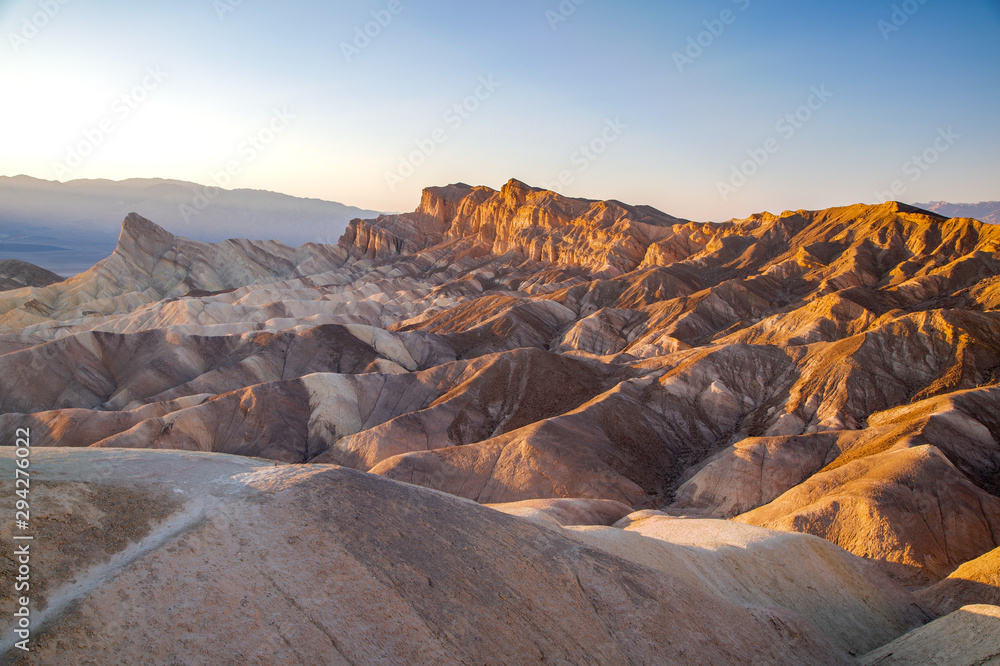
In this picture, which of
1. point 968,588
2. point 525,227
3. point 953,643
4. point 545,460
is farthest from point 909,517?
point 525,227

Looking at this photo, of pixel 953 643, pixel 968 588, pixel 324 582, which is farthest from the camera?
→ pixel 968 588

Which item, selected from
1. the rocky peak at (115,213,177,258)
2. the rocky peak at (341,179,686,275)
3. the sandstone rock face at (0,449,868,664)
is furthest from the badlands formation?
the rocky peak at (115,213,177,258)

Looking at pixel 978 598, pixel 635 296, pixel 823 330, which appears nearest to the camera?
pixel 978 598

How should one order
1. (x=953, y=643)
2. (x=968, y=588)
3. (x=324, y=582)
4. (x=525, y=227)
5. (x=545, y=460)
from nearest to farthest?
(x=324, y=582)
(x=953, y=643)
(x=968, y=588)
(x=545, y=460)
(x=525, y=227)

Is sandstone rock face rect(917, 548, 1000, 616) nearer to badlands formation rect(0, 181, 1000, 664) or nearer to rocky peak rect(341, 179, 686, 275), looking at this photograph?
badlands formation rect(0, 181, 1000, 664)

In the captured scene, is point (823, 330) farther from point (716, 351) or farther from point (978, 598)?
point (978, 598)

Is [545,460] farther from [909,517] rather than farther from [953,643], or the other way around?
[953,643]

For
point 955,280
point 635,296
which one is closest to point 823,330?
point 955,280

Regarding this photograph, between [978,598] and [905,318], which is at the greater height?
[905,318]

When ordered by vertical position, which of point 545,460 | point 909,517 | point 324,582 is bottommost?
point 545,460
